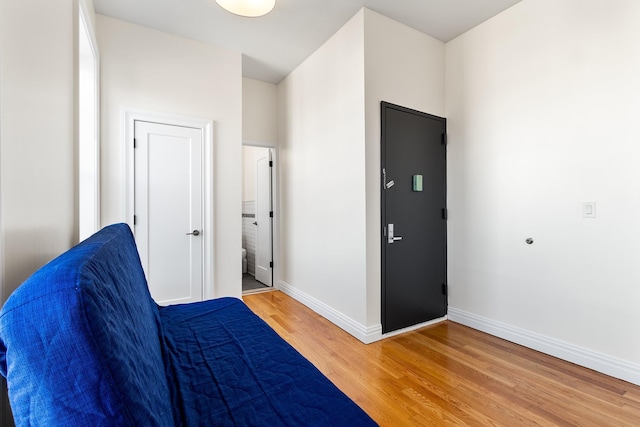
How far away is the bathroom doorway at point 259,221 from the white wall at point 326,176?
0.27m

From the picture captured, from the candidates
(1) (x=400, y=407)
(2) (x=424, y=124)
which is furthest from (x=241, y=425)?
(2) (x=424, y=124)

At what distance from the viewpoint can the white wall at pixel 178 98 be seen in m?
2.85

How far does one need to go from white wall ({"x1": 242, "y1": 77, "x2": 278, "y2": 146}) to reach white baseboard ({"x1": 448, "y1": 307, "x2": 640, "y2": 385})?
135 inches

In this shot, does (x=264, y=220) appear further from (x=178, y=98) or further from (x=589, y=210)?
(x=589, y=210)

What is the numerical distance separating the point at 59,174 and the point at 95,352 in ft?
4.33

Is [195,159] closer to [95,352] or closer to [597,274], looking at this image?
[95,352]

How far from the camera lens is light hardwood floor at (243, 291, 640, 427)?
1.76 meters

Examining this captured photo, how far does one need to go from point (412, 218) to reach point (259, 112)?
2714 millimetres

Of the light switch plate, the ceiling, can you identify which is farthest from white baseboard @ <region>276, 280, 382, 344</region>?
the ceiling

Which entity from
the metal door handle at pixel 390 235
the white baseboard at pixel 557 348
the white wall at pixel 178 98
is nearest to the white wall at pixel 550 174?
the white baseboard at pixel 557 348

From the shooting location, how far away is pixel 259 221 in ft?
16.1

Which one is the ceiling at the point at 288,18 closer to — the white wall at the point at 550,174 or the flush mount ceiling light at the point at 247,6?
the white wall at the point at 550,174

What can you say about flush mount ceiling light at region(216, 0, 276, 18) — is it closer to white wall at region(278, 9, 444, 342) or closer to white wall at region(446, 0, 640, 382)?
white wall at region(278, 9, 444, 342)

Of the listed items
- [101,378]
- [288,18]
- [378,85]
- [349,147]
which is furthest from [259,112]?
[101,378]
